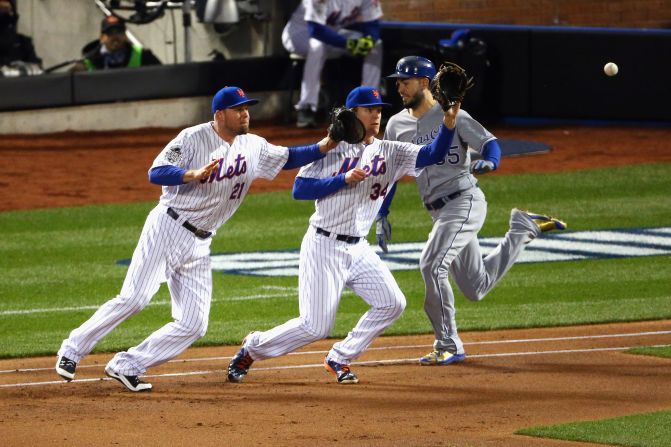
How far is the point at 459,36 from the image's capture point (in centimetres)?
1947

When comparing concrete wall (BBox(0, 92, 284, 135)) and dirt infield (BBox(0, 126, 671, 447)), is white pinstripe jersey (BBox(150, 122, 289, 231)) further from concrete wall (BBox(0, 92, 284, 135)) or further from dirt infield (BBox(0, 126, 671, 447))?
concrete wall (BBox(0, 92, 284, 135))

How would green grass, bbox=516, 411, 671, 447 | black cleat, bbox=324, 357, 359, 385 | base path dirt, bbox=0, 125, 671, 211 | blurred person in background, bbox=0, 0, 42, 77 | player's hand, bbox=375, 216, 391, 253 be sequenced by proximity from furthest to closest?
blurred person in background, bbox=0, 0, 42, 77 → base path dirt, bbox=0, 125, 671, 211 → player's hand, bbox=375, 216, 391, 253 → black cleat, bbox=324, 357, 359, 385 → green grass, bbox=516, 411, 671, 447

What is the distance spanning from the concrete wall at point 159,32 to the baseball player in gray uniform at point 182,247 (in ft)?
45.5

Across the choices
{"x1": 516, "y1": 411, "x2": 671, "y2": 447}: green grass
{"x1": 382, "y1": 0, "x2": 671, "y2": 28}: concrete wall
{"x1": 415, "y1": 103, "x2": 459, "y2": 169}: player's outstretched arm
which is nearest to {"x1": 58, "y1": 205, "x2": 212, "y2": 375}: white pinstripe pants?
{"x1": 415, "y1": 103, "x2": 459, "y2": 169}: player's outstretched arm

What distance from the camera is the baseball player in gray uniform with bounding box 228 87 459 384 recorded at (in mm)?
7871

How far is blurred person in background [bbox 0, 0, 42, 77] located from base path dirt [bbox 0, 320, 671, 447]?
11.4 m

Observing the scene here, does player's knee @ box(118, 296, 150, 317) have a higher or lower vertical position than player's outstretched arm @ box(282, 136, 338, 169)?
lower

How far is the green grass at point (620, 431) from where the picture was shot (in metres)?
6.41

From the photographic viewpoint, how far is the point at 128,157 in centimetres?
1797

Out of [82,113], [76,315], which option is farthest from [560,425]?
[82,113]

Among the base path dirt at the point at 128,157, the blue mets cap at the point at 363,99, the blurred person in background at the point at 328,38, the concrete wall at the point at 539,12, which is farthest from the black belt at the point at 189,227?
the concrete wall at the point at 539,12

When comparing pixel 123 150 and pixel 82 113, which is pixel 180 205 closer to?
pixel 123 150

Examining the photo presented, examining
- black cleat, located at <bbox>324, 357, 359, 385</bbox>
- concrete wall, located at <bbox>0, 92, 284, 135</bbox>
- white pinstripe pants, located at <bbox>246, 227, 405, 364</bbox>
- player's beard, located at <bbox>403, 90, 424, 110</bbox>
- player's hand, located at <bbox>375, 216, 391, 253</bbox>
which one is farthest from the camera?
concrete wall, located at <bbox>0, 92, 284, 135</bbox>

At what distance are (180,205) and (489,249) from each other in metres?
5.30
